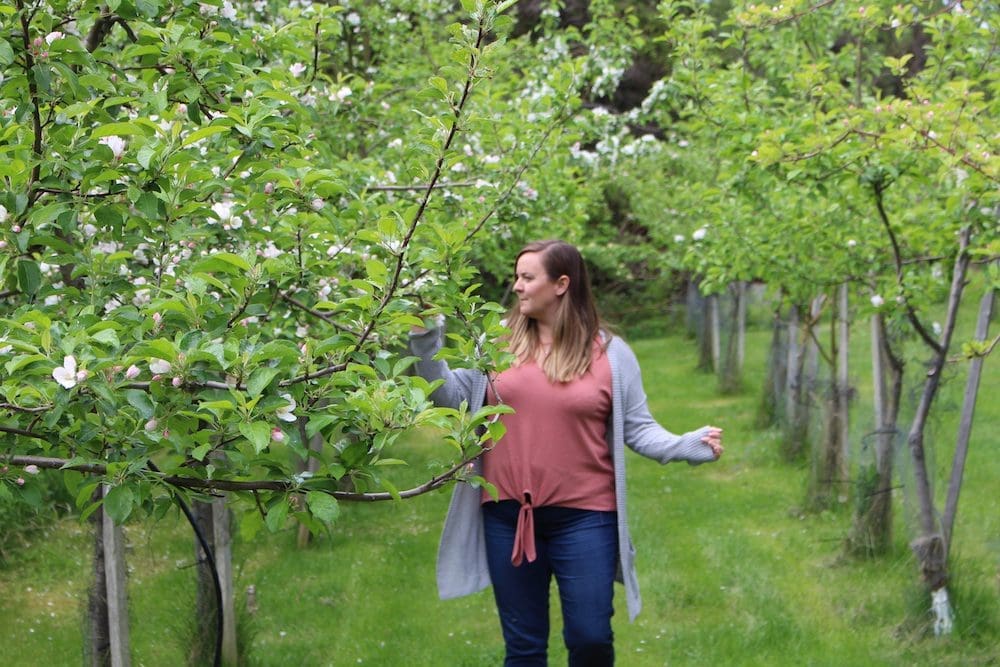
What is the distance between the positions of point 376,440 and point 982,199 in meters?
3.19

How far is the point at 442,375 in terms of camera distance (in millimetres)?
3668

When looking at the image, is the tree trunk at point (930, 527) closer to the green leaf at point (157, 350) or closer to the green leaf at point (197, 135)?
the green leaf at point (197, 135)

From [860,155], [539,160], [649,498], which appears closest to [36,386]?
[860,155]

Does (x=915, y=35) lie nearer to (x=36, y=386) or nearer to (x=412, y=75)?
(x=412, y=75)

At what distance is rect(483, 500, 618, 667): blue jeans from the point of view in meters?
3.71

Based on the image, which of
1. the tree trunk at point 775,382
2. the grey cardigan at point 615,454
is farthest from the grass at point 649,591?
the tree trunk at point 775,382

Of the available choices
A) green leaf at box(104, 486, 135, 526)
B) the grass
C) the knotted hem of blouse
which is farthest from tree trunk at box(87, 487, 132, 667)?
green leaf at box(104, 486, 135, 526)

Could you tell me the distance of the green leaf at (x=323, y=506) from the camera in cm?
207

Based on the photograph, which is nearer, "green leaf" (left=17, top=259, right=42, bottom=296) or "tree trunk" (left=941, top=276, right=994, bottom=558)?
"green leaf" (left=17, top=259, right=42, bottom=296)

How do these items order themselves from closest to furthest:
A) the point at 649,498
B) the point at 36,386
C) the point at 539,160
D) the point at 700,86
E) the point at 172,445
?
the point at 36,386 < the point at 172,445 < the point at 539,160 < the point at 700,86 < the point at 649,498

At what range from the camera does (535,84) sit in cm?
830

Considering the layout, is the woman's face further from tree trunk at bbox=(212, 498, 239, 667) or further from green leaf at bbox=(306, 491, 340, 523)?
green leaf at bbox=(306, 491, 340, 523)

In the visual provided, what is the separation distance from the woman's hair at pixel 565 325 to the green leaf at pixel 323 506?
1.76m

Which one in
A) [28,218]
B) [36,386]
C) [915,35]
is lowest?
[36,386]
